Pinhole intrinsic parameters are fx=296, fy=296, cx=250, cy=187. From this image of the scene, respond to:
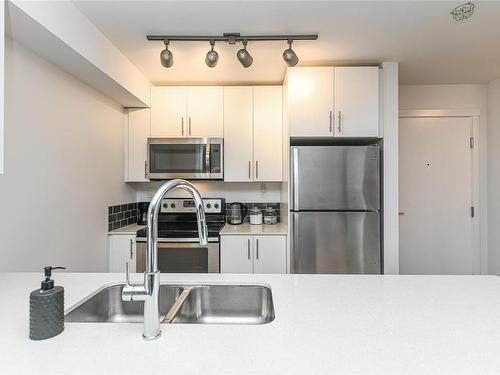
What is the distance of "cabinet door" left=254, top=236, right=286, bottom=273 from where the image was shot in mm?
2434

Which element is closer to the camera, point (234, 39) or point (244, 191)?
point (234, 39)

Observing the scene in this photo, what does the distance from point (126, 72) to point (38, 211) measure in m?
1.22

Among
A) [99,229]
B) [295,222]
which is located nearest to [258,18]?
[295,222]

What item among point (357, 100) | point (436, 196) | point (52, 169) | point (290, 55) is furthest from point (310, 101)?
point (52, 169)

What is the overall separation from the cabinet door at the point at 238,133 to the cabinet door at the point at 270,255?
2.18ft

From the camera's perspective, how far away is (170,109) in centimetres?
282

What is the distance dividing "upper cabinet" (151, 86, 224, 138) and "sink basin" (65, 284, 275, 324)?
1.86 m

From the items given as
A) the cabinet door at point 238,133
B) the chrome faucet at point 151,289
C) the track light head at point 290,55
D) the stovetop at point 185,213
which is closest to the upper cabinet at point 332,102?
the track light head at point 290,55

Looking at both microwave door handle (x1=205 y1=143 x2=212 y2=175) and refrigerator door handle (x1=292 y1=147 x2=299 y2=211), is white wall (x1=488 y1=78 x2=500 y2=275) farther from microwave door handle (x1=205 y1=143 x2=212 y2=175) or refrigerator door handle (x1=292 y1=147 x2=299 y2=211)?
microwave door handle (x1=205 y1=143 x2=212 y2=175)

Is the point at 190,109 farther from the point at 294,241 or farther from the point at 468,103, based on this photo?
the point at 468,103

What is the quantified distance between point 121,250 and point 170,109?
136cm

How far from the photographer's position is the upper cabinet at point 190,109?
2803mm

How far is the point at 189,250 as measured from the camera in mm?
2455

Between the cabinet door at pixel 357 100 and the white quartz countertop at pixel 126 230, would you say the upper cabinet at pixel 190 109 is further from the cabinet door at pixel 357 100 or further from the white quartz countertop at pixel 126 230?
the cabinet door at pixel 357 100
